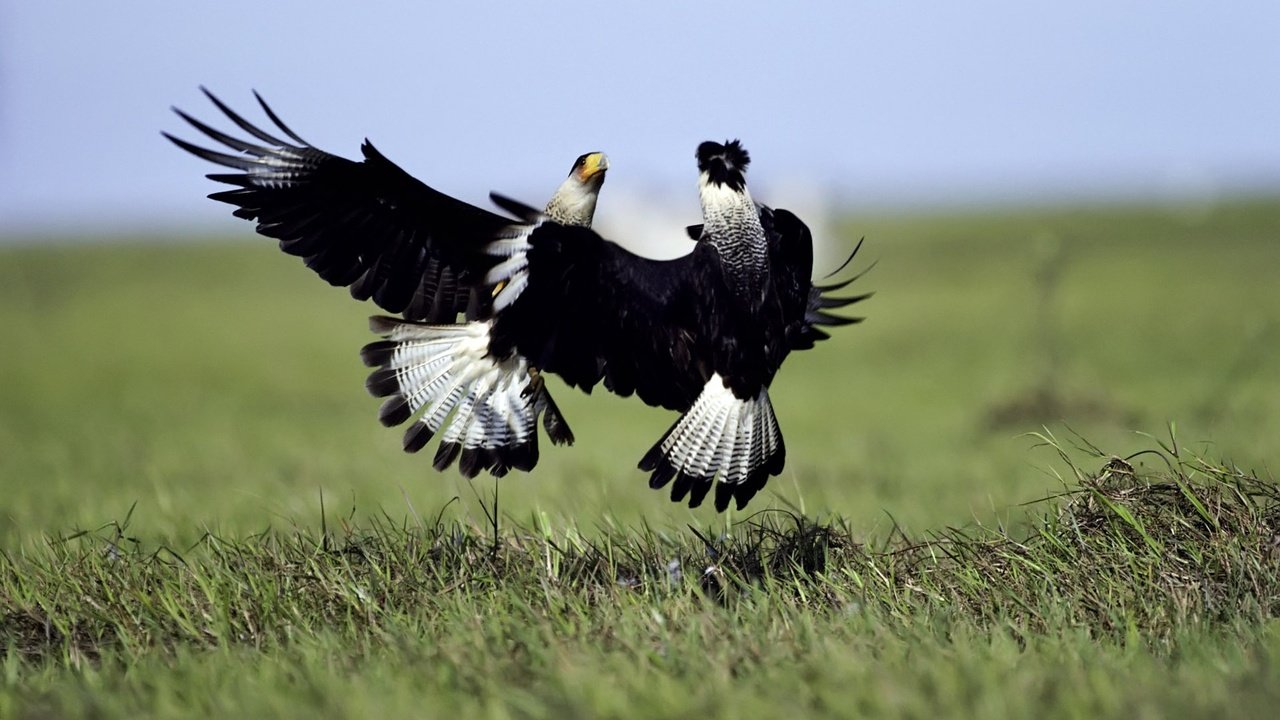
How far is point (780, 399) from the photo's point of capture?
14.8 metres

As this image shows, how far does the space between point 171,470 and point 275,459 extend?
838mm

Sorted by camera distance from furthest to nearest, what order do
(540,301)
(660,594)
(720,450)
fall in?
1. (720,450)
2. (540,301)
3. (660,594)

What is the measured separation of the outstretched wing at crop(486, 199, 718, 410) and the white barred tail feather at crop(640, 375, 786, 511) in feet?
0.48

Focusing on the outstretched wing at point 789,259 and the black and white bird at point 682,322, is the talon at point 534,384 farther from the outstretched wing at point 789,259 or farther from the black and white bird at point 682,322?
the outstretched wing at point 789,259

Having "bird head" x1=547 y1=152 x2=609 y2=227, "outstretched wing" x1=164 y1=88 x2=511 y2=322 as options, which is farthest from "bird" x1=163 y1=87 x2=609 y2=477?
"bird head" x1=547 y1=152 x2=609 y2=227

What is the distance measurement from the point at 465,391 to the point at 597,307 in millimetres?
777

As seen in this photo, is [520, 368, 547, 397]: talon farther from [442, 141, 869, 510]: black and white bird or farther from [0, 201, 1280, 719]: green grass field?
[0, 201, 1280, 719]: green grass field

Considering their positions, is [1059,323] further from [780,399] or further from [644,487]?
[644,487]

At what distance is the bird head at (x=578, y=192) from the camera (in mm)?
5105

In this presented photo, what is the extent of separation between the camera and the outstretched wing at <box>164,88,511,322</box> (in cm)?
484

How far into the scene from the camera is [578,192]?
5.15 m

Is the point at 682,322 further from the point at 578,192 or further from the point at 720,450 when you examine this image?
the point at 578,192

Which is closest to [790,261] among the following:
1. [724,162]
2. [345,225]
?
[724,162]

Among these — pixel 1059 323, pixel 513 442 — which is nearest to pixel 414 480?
pixel 513 442
